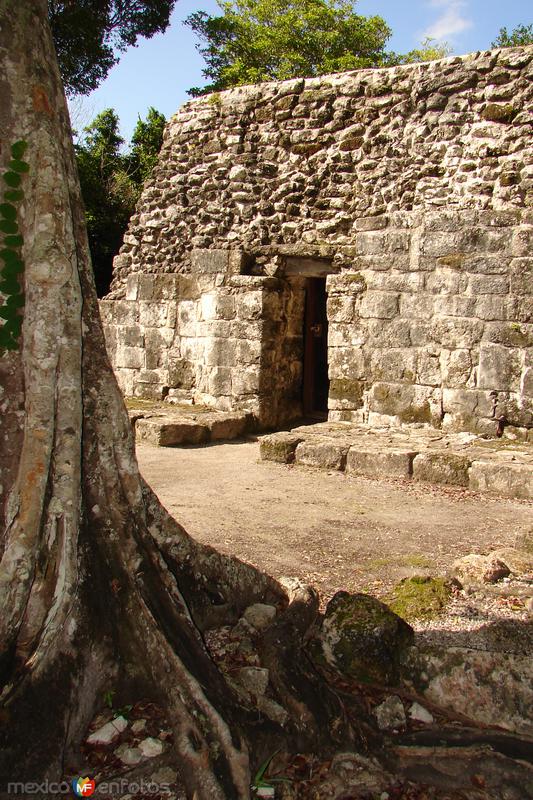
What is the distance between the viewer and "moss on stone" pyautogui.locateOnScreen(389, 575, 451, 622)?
333 cm

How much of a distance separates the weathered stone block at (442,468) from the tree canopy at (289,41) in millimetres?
19281

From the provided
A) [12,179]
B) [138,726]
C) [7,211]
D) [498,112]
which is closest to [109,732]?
[138,726]

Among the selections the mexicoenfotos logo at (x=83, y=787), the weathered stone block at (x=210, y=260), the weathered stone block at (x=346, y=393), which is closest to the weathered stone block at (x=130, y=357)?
the weathered stone block at (x=210, y=260)

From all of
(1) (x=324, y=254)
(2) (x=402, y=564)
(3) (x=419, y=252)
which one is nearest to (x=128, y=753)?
(2) (x=402, y=564)

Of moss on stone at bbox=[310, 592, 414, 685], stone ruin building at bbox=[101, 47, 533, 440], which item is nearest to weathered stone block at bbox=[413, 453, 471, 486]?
stone ruin building at bbox=[101, 47, 533, 440]

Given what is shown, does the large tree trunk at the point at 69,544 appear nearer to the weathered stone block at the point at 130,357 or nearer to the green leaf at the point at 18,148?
the green leaf at the point at 18,148

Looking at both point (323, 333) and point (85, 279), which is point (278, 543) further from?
point (323, 333)

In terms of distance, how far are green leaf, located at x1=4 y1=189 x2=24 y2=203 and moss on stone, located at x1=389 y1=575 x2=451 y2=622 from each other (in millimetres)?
2466

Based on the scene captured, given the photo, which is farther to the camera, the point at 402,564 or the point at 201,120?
the point at 201,120

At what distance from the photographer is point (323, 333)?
34.8ft

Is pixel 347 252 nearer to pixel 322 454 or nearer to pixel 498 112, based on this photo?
pixel 498 112

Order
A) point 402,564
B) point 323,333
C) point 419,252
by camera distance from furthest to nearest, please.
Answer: point 323,333, point 419,252, point 402,564

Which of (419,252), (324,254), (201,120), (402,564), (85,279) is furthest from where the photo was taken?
(201,120)

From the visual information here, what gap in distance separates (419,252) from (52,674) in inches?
248
